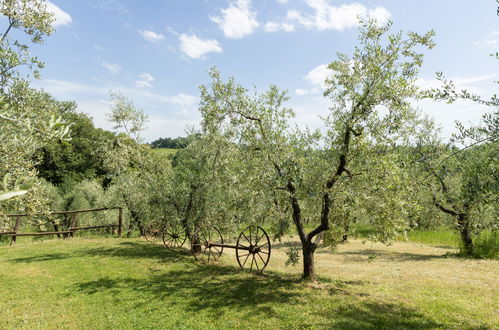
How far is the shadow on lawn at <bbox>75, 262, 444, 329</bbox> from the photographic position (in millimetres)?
8992

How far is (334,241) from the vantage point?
12.6 meters

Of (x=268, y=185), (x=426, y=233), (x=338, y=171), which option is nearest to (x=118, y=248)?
(x=268, y=185)

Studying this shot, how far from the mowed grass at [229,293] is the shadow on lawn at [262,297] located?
0.04 m

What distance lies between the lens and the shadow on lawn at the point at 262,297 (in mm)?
8992

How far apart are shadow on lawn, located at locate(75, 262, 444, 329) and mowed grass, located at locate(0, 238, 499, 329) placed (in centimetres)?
4

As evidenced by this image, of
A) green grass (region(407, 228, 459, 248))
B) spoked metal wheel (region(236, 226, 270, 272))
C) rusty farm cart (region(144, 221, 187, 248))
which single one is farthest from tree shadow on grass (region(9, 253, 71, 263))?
green grass (region(407, 228, 459, 248))

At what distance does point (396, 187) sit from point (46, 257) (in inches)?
722

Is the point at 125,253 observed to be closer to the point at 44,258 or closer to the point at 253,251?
the point at 44,258

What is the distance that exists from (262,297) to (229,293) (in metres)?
1.33

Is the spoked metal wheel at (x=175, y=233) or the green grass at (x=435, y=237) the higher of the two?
the spoked metal wheel at (x=175, y=233)

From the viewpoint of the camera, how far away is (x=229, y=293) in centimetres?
1123

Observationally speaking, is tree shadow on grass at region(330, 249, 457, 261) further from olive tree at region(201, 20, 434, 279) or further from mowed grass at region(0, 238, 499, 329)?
olive tree at region(201, 20, 434, 279)

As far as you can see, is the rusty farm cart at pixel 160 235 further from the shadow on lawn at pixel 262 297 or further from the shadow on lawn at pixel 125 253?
the shadow on lawn at pixel 262 297

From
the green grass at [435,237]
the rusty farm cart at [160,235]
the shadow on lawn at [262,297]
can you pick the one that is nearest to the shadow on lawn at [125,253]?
the rusty farm cart at [160,235]
